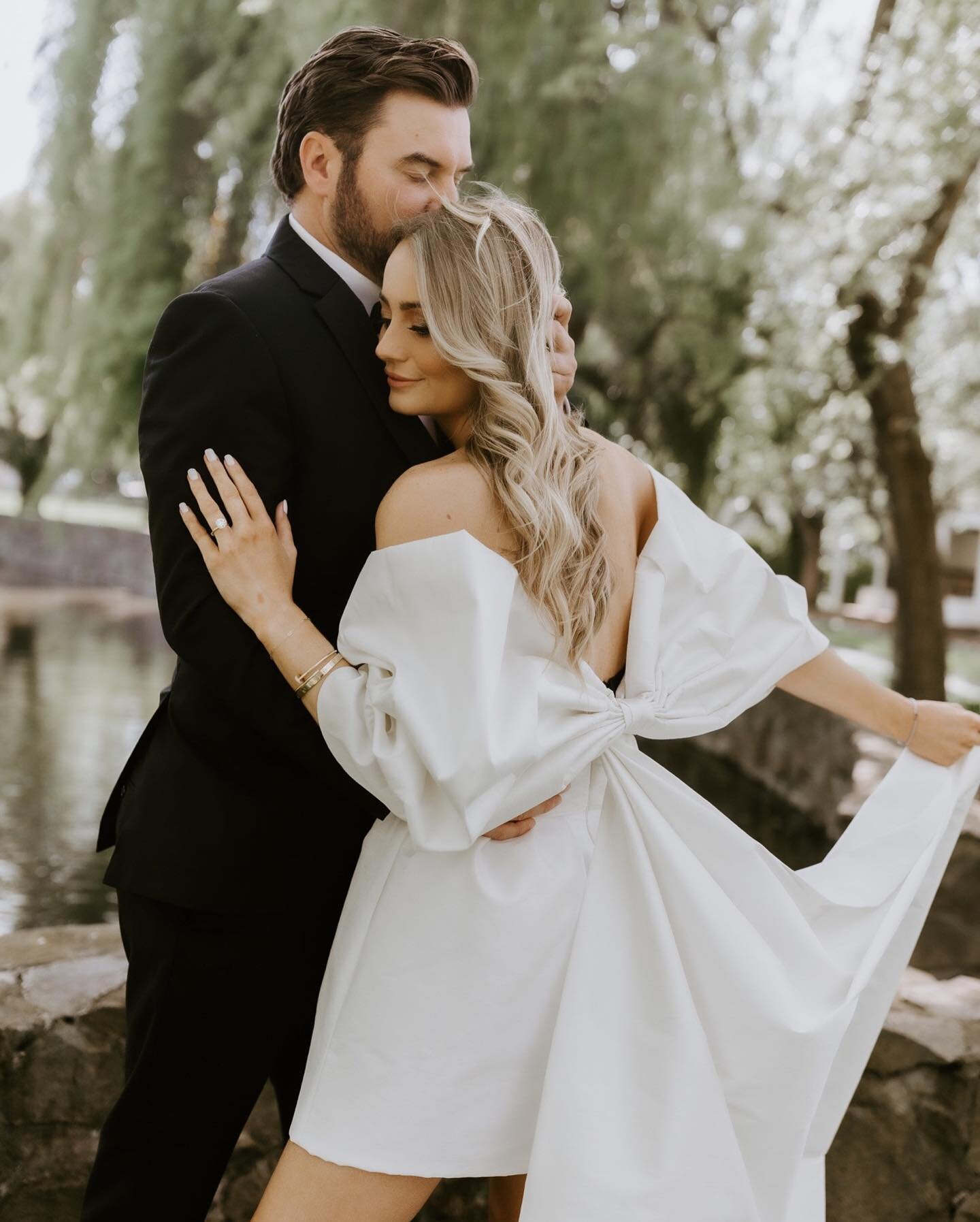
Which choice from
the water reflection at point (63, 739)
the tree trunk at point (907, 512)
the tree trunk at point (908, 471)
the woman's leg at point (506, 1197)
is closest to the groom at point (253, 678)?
the woman's leg at point (506, 1197)

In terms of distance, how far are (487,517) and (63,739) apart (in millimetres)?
5997

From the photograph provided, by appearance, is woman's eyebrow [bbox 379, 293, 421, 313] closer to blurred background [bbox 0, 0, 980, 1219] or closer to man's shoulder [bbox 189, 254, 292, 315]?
man's shoulder [bbox 189, 254, 292, 315]

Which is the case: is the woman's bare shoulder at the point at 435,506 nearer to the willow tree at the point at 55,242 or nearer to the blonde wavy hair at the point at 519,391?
the blonde wavy hair at the point at 519,391

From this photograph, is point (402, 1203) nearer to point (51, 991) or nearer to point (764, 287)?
point (51, 991)

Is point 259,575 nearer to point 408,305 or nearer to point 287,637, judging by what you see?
point 287,637

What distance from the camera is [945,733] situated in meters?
1.94

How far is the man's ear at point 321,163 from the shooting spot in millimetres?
1819

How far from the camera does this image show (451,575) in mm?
1434

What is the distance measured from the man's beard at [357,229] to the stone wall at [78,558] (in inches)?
579

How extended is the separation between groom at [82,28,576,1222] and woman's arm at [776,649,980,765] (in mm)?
551

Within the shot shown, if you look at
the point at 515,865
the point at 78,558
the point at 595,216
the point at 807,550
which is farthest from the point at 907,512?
the point at 78,558

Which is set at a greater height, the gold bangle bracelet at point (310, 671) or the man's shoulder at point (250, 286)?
the man's shoulder at point (250, 286)

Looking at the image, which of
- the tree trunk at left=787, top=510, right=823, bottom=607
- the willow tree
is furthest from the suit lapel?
the tree trunk at left=787, top=510, right=823, bottom=607

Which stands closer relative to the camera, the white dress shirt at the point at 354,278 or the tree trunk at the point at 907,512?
the white dress shirt at the point at 354,278
